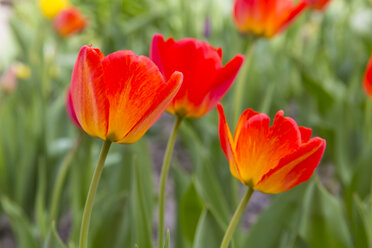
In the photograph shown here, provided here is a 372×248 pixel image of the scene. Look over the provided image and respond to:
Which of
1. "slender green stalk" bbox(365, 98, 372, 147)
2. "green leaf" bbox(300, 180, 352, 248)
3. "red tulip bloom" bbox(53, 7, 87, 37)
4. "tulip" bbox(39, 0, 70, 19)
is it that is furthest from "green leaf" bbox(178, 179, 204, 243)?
"tulip" bbox(39, 0, 70, 19)

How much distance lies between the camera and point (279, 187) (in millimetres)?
447

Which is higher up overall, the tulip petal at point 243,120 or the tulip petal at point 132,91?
the tulip petal at point 132,91

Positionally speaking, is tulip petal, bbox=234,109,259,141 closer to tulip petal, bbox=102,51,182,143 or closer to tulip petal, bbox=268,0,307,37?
tulip petal, bbox=102,51,182,143

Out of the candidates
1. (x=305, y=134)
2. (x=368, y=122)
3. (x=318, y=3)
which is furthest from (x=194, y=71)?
(x=318, y=3)

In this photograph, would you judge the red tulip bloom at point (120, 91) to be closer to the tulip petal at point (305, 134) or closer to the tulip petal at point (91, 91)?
the tulip petal at point (91, 91)

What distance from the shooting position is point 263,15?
3.11 feet

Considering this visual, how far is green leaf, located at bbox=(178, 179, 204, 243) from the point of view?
0.76 metres

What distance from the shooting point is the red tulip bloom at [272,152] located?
431mm

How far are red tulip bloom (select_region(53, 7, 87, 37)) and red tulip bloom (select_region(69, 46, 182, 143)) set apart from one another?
1434 mm

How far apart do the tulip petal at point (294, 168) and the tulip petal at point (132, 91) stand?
0.11 metres

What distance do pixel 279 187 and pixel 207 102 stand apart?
0.15 metres

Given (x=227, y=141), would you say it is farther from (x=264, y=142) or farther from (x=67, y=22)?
(x=67, y=22)

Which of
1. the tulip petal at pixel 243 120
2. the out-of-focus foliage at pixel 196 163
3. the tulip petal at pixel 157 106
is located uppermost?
the tulip petal at pixel 157 106

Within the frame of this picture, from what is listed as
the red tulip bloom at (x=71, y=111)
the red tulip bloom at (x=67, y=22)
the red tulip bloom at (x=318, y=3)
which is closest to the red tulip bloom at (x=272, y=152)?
the red tulip bloom at (x=71, y=111)
